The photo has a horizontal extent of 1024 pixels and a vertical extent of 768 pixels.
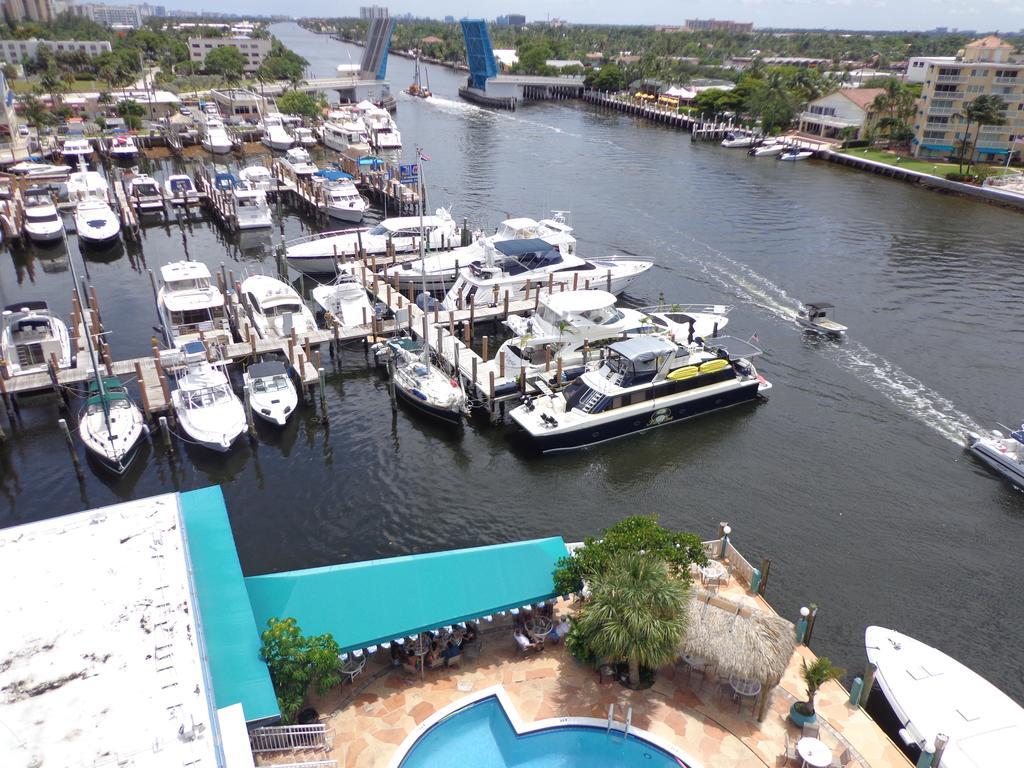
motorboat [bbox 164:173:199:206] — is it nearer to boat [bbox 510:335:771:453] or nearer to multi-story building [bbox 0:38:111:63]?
boat [bbox 510:335:771:453]

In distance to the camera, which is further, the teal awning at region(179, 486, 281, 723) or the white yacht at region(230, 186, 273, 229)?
the white yacht at region(230, 186, 273, 229)

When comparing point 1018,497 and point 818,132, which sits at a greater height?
point 818,132

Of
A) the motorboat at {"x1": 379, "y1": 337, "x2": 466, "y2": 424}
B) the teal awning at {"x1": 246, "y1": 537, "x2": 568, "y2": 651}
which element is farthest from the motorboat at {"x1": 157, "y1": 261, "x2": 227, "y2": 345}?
the teal awning at {"x1": 246, "y1": 537, "x2": 568, "y2": 651}

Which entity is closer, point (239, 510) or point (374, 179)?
point (239, 510)

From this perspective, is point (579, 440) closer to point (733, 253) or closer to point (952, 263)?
point (733, 253)

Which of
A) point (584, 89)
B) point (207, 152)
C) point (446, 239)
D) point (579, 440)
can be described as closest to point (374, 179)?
point (446, 239)

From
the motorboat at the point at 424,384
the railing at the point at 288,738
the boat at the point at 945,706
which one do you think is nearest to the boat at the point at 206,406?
the motorboat at the point at 424,384

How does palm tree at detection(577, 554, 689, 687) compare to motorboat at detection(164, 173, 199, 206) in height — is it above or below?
below
